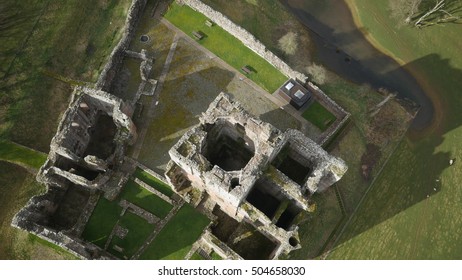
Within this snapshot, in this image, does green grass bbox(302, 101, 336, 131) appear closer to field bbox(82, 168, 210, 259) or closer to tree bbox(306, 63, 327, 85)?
tree bbox(306, 63, 327, 85)

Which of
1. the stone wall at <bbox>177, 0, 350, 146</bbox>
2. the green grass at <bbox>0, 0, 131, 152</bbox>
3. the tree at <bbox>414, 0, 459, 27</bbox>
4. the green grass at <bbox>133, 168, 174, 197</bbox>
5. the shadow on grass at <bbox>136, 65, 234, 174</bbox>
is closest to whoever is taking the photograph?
the green grass at <bbox>133, 168, 174, 197</bbox>

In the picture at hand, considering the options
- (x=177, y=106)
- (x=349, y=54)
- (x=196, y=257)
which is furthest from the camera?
(x=349, y=54)

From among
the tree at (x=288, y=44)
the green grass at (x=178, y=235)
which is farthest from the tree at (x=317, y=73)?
the green grass at (x=178, y=235)

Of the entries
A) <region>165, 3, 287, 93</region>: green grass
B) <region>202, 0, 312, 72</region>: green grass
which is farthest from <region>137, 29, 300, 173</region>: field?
<region>202, 0, 312, 72</region>: green grass

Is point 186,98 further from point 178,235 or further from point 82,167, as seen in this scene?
point 178,235

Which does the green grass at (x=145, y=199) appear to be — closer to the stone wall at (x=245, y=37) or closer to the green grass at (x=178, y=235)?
the green grass at (x=178, y=235)

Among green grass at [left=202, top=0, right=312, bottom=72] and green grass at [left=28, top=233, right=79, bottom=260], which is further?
green grass at [left=202, top=0, right=312, bottom=72]

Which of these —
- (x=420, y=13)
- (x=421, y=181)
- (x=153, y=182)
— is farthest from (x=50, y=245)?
(x=420, y=13)
